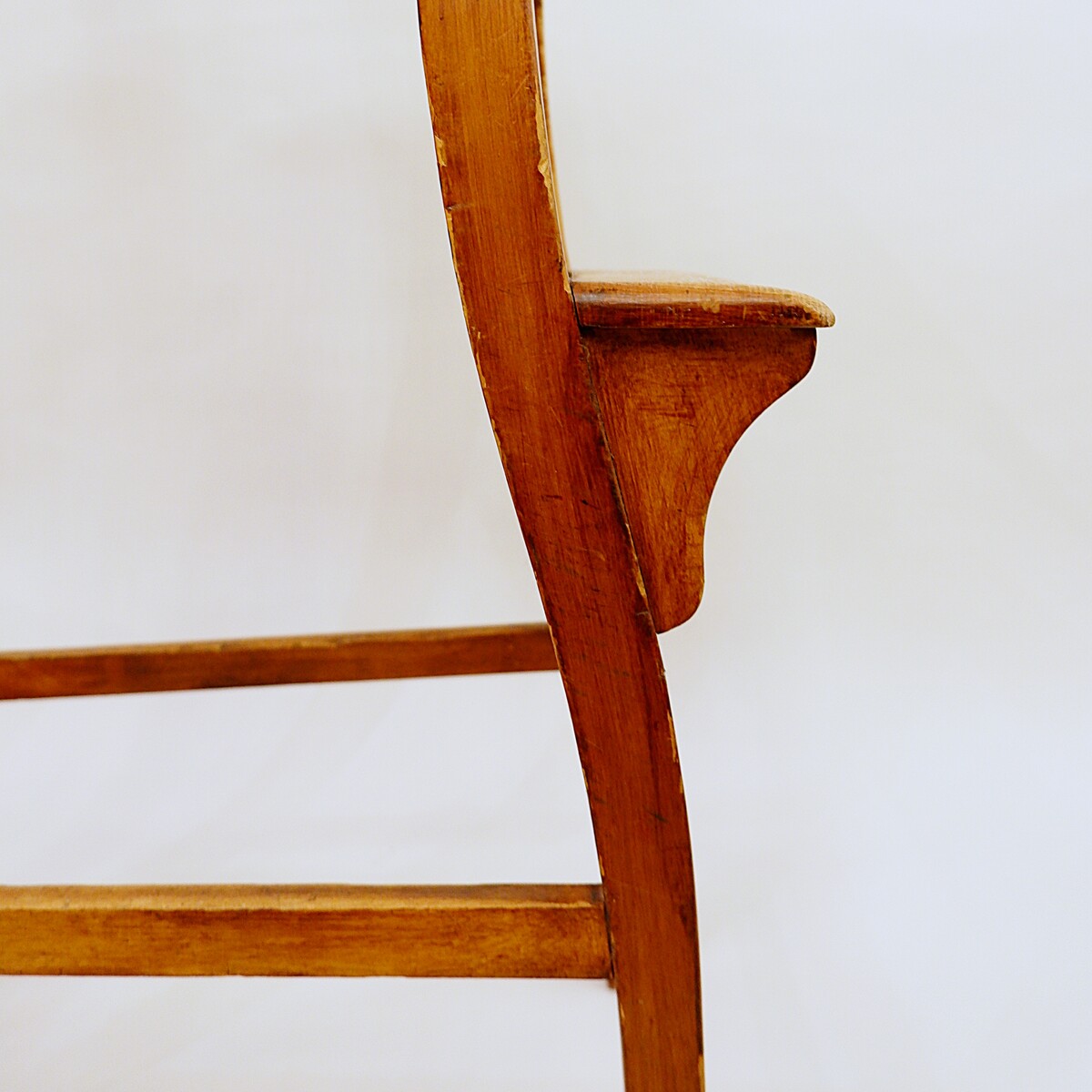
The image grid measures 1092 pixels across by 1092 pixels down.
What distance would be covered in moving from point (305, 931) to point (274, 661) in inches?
14.4

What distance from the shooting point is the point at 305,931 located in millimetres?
544

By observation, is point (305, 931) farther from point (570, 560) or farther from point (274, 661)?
point (274, 661)

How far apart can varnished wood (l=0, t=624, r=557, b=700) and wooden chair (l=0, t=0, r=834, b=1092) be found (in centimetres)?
33

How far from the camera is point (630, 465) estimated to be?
508 mm

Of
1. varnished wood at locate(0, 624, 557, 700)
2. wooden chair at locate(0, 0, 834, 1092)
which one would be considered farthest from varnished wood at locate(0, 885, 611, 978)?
varnished wood at locate(0, 624, 557, 700)

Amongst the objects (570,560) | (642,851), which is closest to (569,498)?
(570,560)

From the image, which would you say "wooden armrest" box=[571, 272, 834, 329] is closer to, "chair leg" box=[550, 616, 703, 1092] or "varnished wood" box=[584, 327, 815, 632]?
"varnished wood" box=[584, 327, 815, 632]

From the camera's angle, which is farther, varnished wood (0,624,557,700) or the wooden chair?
varnished wood (0,624,557,700)

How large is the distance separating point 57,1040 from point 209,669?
11.4 inches

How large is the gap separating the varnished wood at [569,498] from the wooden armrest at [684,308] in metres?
0.01

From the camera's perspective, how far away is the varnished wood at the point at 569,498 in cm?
45

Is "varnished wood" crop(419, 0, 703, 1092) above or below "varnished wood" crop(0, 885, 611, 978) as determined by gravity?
above

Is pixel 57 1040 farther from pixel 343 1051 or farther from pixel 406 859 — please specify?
pixel 406 859

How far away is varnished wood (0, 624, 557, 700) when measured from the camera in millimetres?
870
